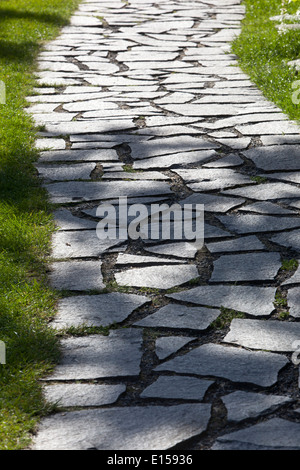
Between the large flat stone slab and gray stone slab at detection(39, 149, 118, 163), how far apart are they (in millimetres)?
1998

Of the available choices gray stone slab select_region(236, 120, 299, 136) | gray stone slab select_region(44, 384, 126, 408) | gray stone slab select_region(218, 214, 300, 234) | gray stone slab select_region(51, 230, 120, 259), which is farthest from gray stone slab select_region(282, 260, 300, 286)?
gray stone slab select_region(236, 120, 299, 136)

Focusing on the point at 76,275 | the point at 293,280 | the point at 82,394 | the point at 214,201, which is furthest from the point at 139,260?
the point at 82,394

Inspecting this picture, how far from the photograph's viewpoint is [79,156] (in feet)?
16.5

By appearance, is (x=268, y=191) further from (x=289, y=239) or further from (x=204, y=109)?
(x=204, y=109)

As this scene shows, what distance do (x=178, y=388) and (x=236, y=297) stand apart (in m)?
0.74

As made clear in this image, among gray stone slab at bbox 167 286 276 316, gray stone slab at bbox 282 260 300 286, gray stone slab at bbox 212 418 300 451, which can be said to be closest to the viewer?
gray stone slab at bbox 212 418 300 451

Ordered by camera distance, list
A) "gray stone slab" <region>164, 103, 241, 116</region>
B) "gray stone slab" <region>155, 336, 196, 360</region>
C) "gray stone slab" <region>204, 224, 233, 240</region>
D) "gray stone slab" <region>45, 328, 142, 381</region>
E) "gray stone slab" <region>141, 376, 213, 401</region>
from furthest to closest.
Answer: "gray stone slab" <region>164, 103, 241, 116</region> → "gray stone slab" <region>204, 224, 233, 240</region> → "gray stone slab" <region>155, 336, 196, 360</region> → "gray stone slab" <region>45, 328, 142, 381</region> → "gray stone slab" <region>141, 376, 213, 401</region>

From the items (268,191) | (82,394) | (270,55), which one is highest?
(270,55)

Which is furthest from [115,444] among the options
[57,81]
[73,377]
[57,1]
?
[57,1]

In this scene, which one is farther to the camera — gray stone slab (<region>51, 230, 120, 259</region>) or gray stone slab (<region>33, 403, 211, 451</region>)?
gray stone slab (<region>51, 230, 120, 259</region>)

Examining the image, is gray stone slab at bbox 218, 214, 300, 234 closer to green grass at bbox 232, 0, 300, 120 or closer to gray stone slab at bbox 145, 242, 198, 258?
gray stone slab at bbox 145, 242, 198, 258

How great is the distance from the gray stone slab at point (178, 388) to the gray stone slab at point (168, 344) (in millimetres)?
160

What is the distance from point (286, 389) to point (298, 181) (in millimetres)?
2243

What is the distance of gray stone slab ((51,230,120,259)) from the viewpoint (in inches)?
141
